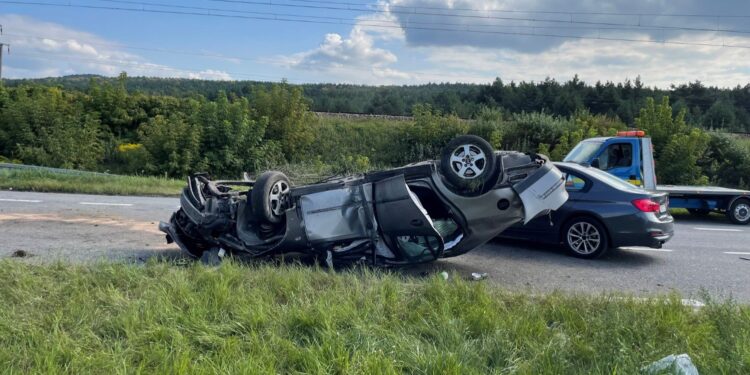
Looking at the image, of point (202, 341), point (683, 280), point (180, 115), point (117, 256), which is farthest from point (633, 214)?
point (180, 115)

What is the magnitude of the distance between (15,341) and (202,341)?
3.97 feet

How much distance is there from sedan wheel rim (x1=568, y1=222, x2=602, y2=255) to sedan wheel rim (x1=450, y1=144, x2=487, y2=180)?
8.59 ft

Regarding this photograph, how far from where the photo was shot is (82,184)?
15.6 m

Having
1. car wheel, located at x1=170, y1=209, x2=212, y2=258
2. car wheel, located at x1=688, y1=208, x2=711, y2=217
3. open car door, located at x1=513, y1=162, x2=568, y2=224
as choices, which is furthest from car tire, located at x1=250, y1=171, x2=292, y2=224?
car wheel, located at x1=688, y1=208, x2=711, y2=217

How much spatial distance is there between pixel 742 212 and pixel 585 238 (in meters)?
7.68

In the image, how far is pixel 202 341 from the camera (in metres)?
3.82

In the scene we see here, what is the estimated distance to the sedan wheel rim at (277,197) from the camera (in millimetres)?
6336

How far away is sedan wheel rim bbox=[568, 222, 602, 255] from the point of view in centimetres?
788

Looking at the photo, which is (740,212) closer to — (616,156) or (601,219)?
(616,156)

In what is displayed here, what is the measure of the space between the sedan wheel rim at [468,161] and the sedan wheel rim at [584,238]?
8.59 ft

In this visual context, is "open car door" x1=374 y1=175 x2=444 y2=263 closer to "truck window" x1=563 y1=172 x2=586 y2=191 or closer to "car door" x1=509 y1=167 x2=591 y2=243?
"car door" x1=509 y1=167 x2=591 y2=243

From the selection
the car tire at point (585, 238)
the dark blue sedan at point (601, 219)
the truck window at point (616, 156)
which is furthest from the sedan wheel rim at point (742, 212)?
the car tire at point (585, 238)

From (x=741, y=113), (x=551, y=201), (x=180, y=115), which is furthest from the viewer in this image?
(x=741, y=113)

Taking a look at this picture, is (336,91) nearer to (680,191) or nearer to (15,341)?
(680,191)
